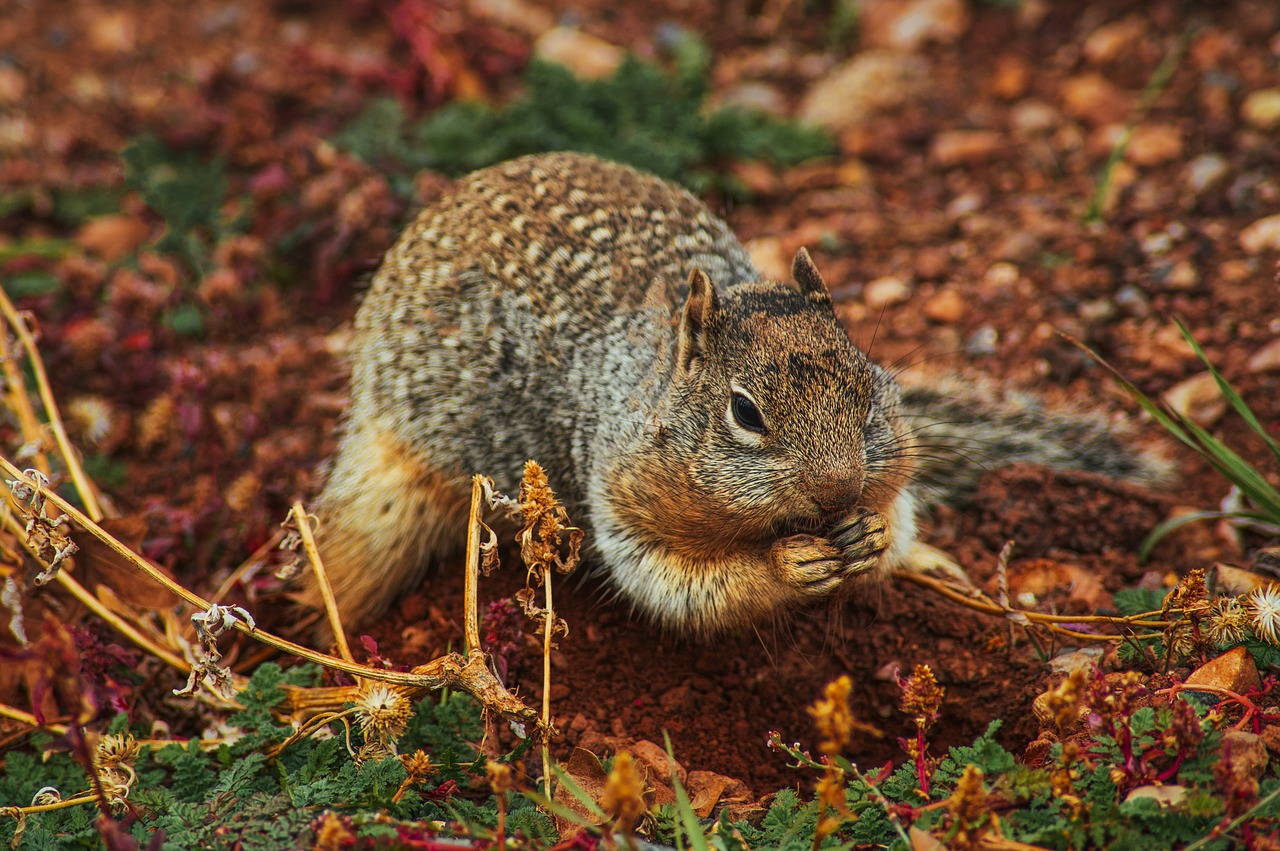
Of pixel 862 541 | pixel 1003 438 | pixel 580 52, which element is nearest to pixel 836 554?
pixel 862 541

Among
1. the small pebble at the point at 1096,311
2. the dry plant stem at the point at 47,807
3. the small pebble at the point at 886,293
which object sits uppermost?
the small pebble at the point at 886,293

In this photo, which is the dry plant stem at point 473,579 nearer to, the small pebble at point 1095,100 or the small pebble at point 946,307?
the small pebble at point 946,307

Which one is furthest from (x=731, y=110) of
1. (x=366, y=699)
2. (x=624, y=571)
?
(x=366, y=699)

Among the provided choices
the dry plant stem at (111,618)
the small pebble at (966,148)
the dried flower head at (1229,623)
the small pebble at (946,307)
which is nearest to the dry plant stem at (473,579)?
the dry plant stem at (111,618)

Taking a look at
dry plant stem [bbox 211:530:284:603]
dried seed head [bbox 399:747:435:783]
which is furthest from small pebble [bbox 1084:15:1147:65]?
dried seed head [bbox 399:747:435:783]

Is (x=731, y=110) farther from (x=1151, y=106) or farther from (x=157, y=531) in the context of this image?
(x=157, y=531)

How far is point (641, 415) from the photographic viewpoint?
3611mm

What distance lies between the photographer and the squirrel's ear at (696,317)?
3.42 metres

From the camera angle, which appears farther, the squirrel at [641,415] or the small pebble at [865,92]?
the small pebble at [865,92]

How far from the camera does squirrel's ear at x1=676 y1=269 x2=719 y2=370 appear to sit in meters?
3.42

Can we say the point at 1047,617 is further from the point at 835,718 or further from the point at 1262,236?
the point at 1262,236

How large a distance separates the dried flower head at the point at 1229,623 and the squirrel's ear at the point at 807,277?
4.94 feet

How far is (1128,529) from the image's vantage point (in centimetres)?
414

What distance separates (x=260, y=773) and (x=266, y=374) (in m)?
→ 2.42
